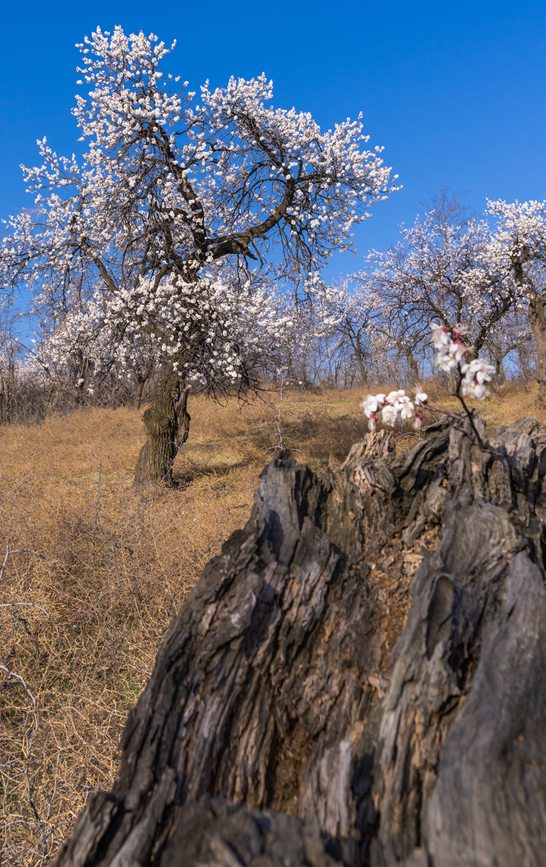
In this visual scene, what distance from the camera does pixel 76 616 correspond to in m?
5.63

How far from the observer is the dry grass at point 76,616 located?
358 centimetres

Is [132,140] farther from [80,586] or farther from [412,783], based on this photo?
[412,783]

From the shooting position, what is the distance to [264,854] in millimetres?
1317

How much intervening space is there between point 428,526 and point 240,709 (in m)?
1.46

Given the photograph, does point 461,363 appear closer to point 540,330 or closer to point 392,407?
point 392,407

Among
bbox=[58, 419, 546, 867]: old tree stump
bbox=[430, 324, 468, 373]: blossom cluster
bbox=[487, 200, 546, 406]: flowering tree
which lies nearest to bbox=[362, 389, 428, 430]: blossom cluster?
bbox=[430, 324, 468, 373]: blossom cluster

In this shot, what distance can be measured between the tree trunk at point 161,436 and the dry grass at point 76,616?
1.79 feet

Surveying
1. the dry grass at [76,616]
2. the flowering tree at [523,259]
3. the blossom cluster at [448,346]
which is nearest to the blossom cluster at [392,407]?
the blossom cluster at [448,346]

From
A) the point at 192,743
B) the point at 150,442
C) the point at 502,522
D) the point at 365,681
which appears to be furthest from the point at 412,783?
the point at 150,442

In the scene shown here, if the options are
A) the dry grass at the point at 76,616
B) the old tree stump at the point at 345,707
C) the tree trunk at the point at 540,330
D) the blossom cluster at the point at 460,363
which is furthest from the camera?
the tree trunk at the point at 540,330

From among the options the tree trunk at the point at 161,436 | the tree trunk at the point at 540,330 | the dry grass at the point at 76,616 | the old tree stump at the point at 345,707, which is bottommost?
the dry grass at the point at 76,616

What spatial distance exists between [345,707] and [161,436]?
1025 cm

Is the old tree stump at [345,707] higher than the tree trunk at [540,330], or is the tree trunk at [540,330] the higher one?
the tree trunk at [540,330]

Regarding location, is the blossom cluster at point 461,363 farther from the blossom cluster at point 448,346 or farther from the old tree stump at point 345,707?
the old tree stump at point 345,707
